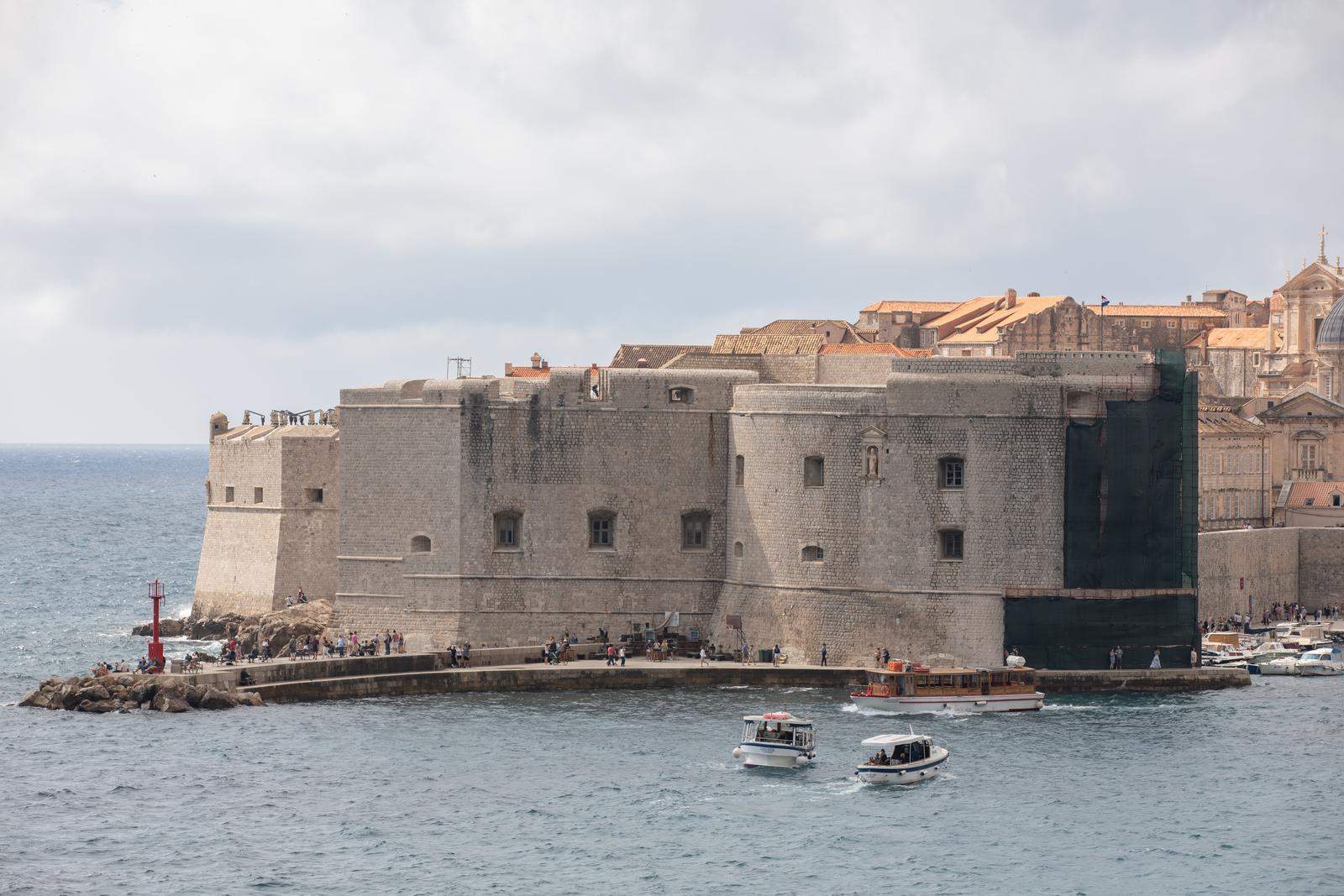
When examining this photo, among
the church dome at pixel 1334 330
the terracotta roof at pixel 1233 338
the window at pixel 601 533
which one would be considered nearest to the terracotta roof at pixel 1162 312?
the terracotta roof at pixel 1233 338

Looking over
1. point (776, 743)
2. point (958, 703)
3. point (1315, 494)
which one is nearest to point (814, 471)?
point (958, 703)

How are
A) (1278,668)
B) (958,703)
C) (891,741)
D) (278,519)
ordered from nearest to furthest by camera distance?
(891,741), (958,703), (1278,668), (278,519)

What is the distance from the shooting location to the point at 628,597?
2522 inches

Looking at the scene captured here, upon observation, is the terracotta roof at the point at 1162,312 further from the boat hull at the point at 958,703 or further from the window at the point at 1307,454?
the boat hull at the point at 958,703

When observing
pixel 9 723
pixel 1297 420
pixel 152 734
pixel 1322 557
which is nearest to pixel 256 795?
pixel 152 734

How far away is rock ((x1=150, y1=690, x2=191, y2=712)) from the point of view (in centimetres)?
5744

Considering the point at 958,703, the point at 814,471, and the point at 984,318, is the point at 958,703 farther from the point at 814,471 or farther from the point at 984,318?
the point at 984,318

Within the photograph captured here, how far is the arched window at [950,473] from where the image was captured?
200 ft

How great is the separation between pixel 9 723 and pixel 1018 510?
2375 cm

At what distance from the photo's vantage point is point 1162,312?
415 ft

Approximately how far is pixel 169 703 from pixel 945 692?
692 inches

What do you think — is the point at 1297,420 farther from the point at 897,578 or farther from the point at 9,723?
the point at 9,723

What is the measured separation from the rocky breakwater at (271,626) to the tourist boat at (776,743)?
631 inches

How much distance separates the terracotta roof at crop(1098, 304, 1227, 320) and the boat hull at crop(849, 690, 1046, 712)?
64634 mm
